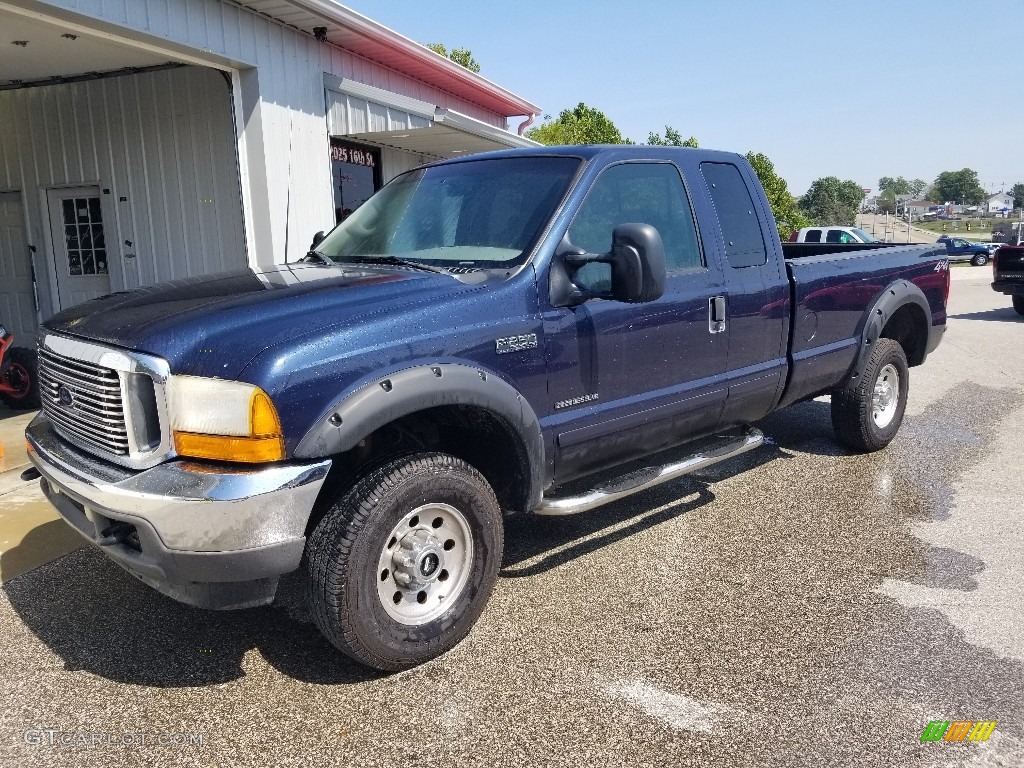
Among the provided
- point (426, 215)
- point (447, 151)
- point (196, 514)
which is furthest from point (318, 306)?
point (447, 151)

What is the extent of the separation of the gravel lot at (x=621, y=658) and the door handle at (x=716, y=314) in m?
1.14

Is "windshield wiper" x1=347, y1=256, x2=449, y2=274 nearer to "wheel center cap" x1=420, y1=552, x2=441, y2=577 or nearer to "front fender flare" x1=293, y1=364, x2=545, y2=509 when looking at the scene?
"front fender flare" x1=293, y1=364, x2=545, y2=509

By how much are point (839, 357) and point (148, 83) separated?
7.95 metres

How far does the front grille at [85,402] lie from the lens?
285 centimetres

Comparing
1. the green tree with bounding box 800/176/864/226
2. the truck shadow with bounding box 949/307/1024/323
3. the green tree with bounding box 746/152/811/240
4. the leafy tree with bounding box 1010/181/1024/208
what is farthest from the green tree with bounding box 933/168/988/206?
the truck shadow with bounding box 949/307/1024/323

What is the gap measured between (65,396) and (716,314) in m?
3.02

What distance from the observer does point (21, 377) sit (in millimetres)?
7988

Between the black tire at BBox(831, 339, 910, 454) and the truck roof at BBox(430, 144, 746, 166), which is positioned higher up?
the truck roof at BBox(430, 144, 746, 166)

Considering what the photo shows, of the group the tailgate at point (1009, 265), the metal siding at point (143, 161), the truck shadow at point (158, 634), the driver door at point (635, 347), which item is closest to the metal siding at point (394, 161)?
the metal siding at point (143, 161)

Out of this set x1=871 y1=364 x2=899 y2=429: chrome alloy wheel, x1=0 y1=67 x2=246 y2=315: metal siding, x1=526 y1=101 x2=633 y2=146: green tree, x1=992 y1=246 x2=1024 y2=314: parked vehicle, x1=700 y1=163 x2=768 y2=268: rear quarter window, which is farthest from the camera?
x1=526 y1=101 x2=633 y2=146: green tree

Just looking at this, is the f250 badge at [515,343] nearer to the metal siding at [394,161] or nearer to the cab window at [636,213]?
the cab window at [636,213]

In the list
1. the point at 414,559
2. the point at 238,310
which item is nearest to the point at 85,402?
the point at 238,310

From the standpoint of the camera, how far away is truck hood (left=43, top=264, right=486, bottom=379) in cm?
269

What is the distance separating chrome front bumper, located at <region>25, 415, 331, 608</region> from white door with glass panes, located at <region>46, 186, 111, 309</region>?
8.22 meters
